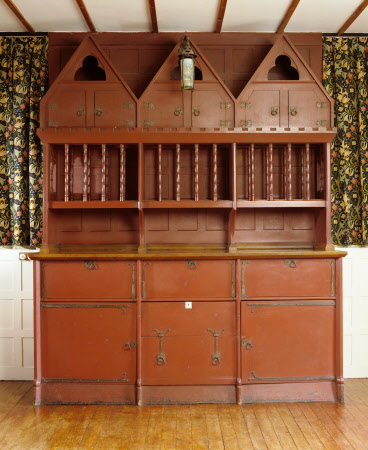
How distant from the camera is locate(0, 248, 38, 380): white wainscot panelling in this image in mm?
4289

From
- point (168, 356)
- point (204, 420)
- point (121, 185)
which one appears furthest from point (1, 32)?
point (204, 420)

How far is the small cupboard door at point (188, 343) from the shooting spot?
3715mm

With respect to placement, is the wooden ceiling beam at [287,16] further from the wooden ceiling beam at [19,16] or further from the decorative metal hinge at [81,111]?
the wooden ceiling beam at [19,16]

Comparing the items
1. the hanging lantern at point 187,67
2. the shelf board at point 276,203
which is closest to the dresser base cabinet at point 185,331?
the shelf board at point 276,203

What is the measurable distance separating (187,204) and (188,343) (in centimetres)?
114

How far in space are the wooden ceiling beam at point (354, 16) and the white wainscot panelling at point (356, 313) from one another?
78.5 inches

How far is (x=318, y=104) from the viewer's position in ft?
13.1

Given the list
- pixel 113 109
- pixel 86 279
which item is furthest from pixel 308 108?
pixel 86 279

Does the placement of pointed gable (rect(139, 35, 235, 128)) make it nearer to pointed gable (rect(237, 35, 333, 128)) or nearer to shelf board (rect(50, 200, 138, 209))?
pointed gable (rect(237, 35, 333, 128))

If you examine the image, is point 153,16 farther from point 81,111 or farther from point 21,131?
point 21,131

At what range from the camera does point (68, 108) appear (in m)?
3.96

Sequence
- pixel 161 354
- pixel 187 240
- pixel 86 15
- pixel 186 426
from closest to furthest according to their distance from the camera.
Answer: pixel 186 426 → pixel 161 354 → pixel 86 15 → pixel 187 240

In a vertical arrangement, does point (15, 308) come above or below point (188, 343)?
above

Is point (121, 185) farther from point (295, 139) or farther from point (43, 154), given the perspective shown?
point (295, 139)
